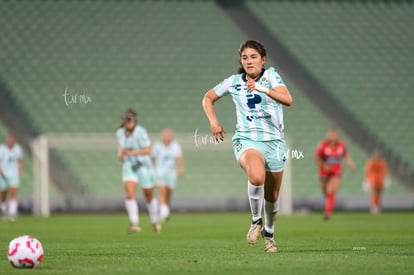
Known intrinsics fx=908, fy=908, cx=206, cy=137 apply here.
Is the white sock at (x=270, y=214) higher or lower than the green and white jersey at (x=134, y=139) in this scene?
lower

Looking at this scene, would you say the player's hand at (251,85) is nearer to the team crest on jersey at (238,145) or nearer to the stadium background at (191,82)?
the team crest on jersey at (238,145)

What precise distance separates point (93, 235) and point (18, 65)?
44.2ft

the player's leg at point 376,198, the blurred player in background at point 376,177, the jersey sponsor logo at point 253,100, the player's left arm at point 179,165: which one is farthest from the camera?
the player's leg at point 376,198

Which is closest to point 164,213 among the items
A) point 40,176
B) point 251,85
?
point 40,176

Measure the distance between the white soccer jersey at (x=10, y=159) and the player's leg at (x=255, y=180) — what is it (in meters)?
14.7

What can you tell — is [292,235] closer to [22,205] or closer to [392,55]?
[22,205]


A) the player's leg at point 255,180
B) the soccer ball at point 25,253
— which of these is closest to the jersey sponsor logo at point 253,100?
the player's leg at point 255,180

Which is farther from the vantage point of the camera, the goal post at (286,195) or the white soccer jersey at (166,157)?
the goal post at (286,195)

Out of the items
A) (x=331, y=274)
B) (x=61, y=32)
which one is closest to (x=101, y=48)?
(x=61, y=32)

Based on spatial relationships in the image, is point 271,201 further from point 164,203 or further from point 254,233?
point 164,203

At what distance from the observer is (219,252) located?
10086 millimetres

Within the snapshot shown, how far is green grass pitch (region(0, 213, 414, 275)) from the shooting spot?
7812 millimetres

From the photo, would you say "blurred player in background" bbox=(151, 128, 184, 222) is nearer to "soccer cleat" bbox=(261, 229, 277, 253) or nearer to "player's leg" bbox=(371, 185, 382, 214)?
"player's leg" bbox=(371, 185, 382, 214)

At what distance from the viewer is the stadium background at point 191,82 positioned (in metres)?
25.6
